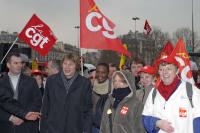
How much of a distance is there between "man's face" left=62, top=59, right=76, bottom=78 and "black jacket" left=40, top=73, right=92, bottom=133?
12cm

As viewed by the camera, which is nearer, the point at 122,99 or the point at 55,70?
Result: the point at 122,99

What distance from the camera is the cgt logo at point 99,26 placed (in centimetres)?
859

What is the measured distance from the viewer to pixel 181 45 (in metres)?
7.36

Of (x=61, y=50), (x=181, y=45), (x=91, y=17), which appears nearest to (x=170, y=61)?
(x=181, y=45)

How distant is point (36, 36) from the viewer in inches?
464

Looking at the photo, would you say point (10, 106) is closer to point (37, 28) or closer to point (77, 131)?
point (77, 131)

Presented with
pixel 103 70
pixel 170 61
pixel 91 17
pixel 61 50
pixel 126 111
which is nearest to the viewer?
pixel 170 61

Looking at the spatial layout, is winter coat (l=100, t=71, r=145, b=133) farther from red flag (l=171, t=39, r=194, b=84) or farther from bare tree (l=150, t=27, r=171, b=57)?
bare tree (l=150, t=27, r=171, b=57)

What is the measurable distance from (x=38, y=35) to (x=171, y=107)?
7341 millimetres

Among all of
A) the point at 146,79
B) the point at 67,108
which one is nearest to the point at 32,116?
the point at 67,108

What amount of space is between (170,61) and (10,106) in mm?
2884

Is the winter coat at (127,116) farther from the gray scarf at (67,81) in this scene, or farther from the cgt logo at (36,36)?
the cgt logo at (36,36)

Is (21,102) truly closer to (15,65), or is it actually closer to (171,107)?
(15,65)

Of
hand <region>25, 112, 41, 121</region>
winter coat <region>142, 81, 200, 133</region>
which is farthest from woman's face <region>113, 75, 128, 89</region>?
hand <region>25, 112, 41, 121</region>
